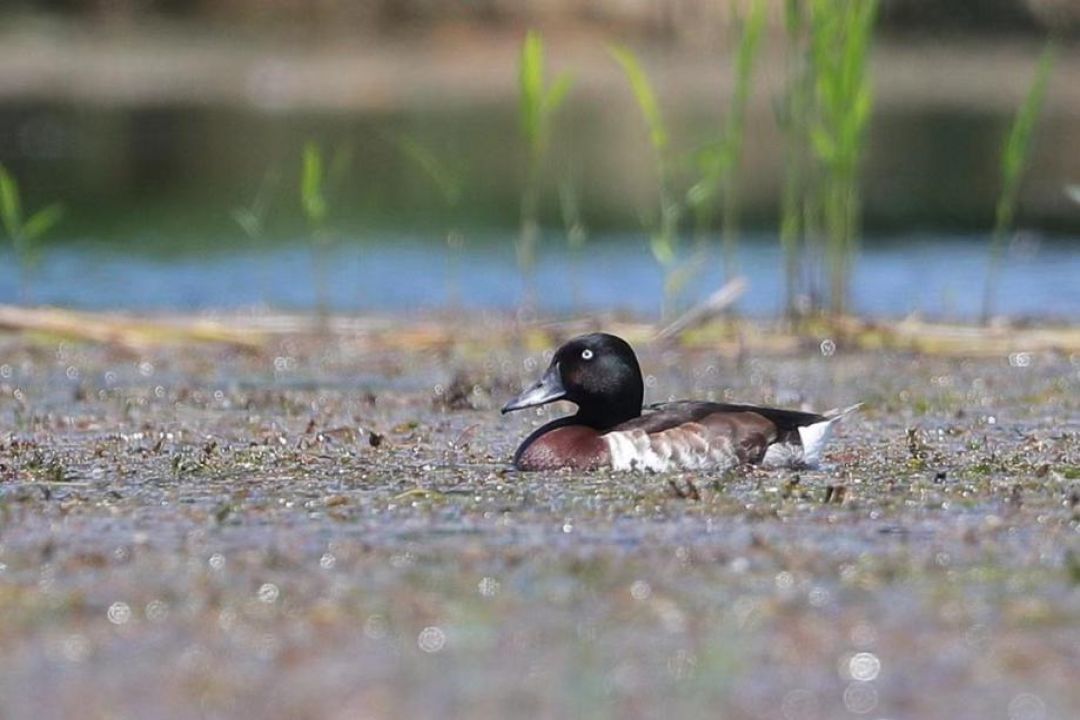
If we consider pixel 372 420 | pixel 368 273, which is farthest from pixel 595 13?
pixel 372 420

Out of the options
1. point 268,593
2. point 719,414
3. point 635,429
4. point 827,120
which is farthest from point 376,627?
point 827,120

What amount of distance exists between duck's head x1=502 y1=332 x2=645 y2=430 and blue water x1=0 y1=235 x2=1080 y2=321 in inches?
214

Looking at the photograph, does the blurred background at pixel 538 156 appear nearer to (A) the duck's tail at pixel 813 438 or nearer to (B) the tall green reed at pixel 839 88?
(B) the tall green reed at pixel 839 88

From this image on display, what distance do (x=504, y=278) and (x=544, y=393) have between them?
8.16 metres

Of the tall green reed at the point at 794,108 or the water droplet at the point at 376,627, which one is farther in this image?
the tall green reed at the point at 794,108

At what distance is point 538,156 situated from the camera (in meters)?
11.4

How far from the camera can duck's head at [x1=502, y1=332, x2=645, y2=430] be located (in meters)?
7.77

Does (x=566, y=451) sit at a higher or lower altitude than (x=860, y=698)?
lower

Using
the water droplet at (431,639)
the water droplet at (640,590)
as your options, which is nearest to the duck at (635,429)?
the water droplet at (640,590)

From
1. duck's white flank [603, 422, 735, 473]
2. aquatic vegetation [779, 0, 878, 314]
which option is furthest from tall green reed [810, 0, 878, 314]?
duck's white flank [603, 422, 735, 473]

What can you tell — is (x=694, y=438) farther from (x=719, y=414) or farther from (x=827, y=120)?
(x=827, y=120)

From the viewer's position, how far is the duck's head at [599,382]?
7.77 m

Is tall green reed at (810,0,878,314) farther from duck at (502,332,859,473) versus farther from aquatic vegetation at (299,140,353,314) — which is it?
duck at (502,332,859,473)

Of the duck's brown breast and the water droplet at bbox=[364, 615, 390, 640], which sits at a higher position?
the water droplet at bbox=[364, 615, 390, 640]
